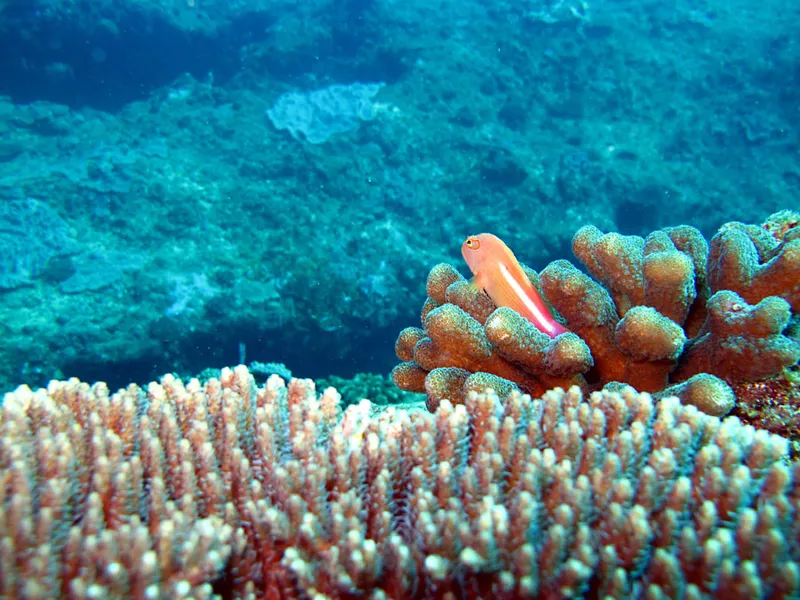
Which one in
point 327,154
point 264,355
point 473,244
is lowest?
point 473,244

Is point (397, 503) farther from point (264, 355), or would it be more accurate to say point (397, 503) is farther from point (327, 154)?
point (327, 154)

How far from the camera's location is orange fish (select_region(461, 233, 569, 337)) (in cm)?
297

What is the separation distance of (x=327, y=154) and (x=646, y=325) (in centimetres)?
1380

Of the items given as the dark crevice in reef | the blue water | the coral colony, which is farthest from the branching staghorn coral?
the blue water

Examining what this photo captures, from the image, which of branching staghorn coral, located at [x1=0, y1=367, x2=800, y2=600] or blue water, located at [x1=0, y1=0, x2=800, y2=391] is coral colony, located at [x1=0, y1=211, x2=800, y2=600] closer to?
Result: branching staghorn coral, located at [x1=0, y1=367, x2=800, y2=600]

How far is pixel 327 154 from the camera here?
48.9ft

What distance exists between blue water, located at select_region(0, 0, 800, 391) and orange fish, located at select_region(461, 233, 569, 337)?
8.34 m

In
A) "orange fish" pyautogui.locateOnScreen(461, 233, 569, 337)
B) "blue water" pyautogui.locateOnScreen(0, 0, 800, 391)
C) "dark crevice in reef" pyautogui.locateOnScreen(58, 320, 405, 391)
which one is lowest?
"orange fish" pyautogui.locateOnScreen(461, 233, 569, 337)

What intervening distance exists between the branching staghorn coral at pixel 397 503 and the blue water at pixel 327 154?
891 centimetres

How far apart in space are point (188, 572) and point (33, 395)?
1256 millimetres

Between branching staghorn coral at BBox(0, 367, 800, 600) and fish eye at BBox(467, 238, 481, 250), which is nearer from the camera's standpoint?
branching staghorn coral at BBox(0, 367, 800, 600)

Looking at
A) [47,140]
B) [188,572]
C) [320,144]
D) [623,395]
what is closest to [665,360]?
[623,395]

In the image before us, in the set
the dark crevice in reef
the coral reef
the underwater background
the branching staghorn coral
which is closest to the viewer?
the branching staghorn coral

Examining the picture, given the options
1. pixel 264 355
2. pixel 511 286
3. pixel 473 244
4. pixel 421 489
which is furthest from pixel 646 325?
pixel 264 355
